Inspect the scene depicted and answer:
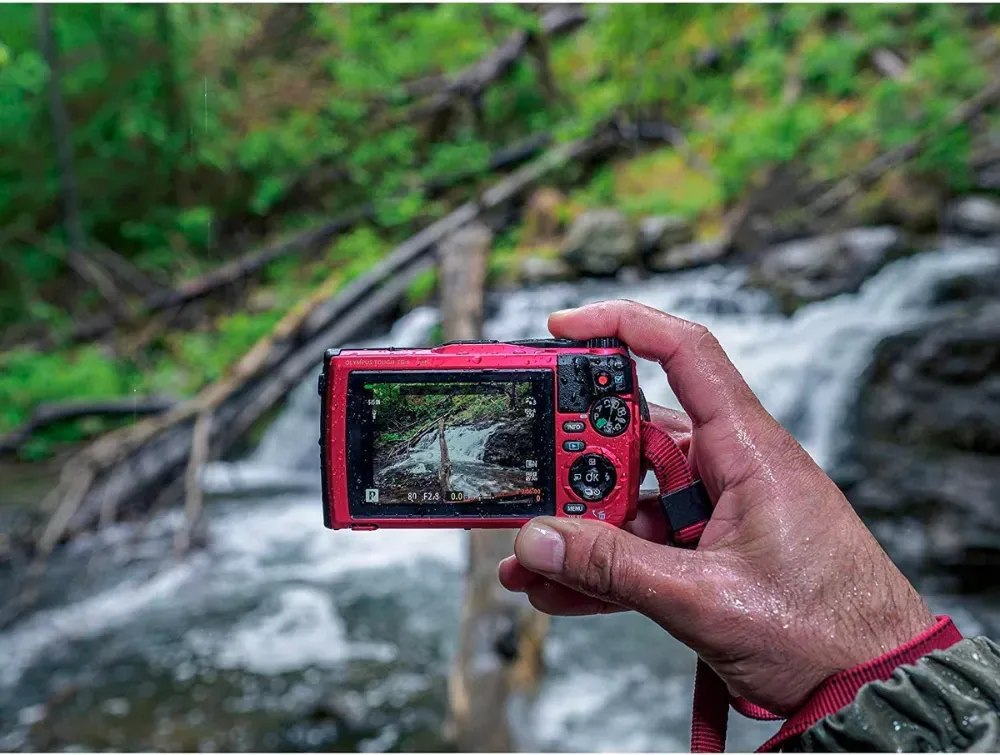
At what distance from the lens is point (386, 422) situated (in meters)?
0.76

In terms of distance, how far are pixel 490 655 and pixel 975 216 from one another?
3.72m

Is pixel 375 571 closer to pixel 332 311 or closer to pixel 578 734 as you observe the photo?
pixel 332 311

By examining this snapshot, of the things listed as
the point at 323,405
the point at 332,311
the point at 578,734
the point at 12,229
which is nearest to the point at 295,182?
the point at 12,229

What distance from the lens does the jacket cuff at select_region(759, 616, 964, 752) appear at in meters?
0.62

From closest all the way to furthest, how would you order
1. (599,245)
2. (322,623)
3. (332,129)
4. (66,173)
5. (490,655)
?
(490,655), (322,623), (599,245), (332,129), (66,173)

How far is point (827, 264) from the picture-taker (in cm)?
392

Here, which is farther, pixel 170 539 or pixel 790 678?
pixel 170 539

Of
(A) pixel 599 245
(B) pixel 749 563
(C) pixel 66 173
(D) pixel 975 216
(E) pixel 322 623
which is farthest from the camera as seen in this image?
(C) pixel 66 173

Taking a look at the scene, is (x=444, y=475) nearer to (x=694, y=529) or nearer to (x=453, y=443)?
(x=453, y=443)

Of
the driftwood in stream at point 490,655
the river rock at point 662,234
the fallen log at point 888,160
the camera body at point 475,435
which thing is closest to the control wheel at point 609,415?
the camera body at point 475,435

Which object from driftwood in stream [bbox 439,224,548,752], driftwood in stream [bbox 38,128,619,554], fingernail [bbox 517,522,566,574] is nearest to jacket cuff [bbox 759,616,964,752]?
fingernail [bbox 517,522,566,574]

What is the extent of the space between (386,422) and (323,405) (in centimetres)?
7

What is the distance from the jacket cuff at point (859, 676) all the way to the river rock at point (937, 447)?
7.09 feet

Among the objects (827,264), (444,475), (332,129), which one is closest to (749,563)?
(444,475)
